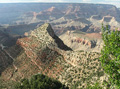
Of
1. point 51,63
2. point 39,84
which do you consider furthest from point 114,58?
point 51,63

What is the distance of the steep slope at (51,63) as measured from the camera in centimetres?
3189

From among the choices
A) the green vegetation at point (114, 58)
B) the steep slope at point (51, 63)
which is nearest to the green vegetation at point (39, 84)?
the steep slope at point (51, 63)

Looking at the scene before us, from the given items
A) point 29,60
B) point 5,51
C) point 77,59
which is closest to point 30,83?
point 77,59

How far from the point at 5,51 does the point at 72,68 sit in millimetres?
33185

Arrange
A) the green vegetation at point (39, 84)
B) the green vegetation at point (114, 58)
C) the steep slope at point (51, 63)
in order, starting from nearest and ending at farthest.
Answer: the green vegetation at point (114, 58)
the green vegetation at point (39, 84)
the steep slope at point (51, 63)

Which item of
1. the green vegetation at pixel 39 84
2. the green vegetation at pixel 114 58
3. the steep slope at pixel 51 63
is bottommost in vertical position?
the steep slope at pixel 51 63

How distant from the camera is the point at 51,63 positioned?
40844 mm

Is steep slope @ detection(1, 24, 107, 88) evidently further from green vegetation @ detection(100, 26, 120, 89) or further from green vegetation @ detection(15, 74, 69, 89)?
green vegetation @ detection(100, 26, 120, 89)

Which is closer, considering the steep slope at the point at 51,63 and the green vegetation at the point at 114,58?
the green vegetation at the point at 114,58

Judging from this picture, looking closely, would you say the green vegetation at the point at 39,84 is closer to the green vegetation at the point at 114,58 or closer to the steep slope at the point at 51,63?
the steep slope at the point at 51,63

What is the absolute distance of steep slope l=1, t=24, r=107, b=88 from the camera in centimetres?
3189

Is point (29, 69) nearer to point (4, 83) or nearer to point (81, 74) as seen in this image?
point (4, 83)

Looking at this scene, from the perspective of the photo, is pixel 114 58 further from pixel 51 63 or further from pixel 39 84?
pixel 51 63

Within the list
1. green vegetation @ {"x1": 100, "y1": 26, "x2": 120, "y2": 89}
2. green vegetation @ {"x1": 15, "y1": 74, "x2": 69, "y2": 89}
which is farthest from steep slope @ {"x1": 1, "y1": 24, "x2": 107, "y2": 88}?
green vegetation @ {"x1": 100, "y1": 26, "x2": 120, "y2": 89}
